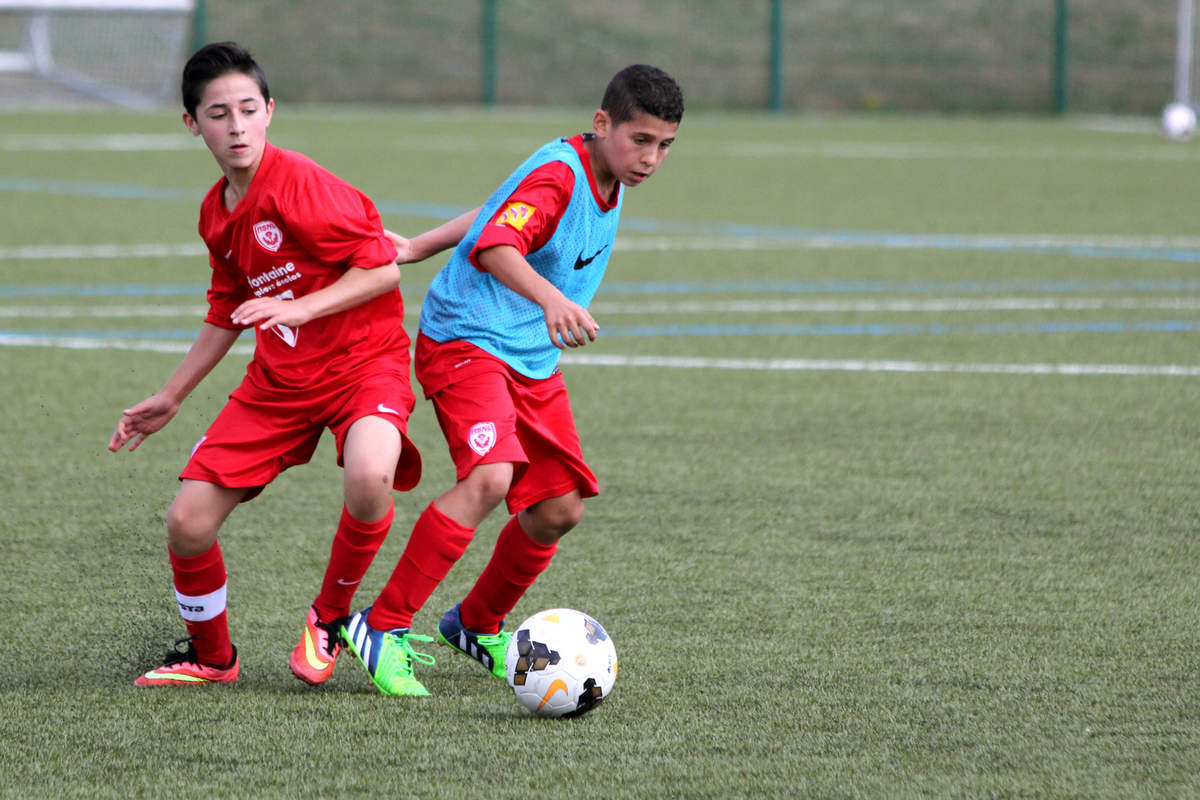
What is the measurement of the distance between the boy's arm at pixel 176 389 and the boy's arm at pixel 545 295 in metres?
0.65

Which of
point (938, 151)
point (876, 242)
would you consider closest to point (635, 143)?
point (876, 242)

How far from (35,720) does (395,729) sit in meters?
0.73

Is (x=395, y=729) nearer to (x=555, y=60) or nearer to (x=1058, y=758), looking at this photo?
(x=1058, y=758)

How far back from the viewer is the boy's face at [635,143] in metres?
3.88

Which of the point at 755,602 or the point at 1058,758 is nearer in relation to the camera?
the point at 1058,758

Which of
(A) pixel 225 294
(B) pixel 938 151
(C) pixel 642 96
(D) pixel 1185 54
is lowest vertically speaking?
(B) pixel 938 151

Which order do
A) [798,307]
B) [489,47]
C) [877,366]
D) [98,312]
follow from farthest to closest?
[489,47], [798,307], [98,312], [877,366]

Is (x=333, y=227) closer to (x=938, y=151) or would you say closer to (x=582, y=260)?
(x=582, y=260)

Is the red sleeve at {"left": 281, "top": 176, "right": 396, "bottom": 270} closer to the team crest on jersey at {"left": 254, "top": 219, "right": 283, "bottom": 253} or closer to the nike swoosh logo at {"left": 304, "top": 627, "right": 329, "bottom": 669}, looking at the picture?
the team crest on jersey at {"left": 254, "top": 219, "right": 283, "bottom": 253}

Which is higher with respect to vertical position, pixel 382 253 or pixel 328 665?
pixel 382 253

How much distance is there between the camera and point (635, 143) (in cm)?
390

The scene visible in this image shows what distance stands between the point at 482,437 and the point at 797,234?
9.33 m

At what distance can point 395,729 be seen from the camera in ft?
11.4

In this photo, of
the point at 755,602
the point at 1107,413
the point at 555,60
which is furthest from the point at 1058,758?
the point at 555,60
